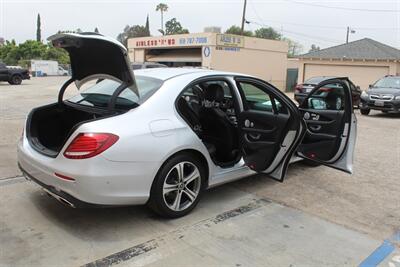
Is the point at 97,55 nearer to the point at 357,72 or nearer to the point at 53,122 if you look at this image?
the point at 53,122

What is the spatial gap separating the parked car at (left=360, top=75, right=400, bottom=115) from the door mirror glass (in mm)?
9598

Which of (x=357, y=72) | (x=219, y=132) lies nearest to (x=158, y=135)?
(x=219, y=132)

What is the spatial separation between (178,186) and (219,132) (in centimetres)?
111

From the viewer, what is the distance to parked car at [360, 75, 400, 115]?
13953 mm

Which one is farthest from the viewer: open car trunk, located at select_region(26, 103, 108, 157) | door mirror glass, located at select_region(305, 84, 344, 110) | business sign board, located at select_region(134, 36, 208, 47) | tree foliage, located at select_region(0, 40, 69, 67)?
tree foliage, located at select_region(0, 40, 69, 67)

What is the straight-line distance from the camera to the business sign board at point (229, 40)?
29436 mm

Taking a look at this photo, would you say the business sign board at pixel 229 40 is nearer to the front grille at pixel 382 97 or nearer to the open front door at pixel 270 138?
the front grille at pixel 382 97

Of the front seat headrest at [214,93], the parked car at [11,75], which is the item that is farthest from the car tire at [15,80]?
the front seat headrest at [214,93]

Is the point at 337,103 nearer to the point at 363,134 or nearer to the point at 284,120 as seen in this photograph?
the point at 284,120

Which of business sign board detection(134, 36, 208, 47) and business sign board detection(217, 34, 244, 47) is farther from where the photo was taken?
business sign board detection(134, 36, 208, 47)

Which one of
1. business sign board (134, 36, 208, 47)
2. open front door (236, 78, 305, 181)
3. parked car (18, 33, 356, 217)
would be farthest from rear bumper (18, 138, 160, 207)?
business sign board (134, 36, 208, 47)

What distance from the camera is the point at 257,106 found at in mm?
5727

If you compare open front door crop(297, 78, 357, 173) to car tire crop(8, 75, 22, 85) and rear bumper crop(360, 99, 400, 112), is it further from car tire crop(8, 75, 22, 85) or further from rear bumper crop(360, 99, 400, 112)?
car tire crop(8, 75, 22, 85)

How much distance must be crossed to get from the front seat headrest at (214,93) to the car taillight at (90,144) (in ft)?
6.38
